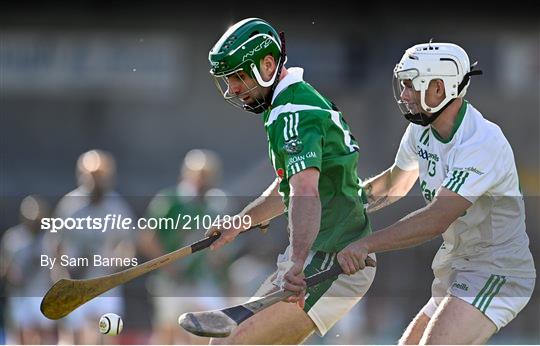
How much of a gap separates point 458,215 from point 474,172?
18 centimetres

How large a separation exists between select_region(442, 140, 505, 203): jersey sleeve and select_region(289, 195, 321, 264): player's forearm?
20.6 inches

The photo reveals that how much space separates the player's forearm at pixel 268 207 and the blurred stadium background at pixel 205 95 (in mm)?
757

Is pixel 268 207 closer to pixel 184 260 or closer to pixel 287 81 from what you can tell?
pixel 287 81

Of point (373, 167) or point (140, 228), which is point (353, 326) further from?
point (140, 228)

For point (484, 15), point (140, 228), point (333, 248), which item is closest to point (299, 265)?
point (333, 248)

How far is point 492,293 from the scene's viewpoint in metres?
4.62

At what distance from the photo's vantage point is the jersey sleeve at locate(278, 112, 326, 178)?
14.9ft

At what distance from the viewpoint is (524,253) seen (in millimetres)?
4766

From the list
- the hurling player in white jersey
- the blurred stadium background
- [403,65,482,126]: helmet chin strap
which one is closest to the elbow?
the hurling player in white jersey

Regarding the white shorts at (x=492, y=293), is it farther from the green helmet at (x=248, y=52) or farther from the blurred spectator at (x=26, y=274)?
the blurred spectator at (x=26, y=274)

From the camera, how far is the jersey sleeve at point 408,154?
500 cm

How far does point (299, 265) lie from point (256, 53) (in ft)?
2.92

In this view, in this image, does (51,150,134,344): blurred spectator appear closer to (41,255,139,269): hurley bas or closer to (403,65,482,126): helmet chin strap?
(41,255,139,269): hurley bas

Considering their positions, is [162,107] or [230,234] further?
[162,107]
